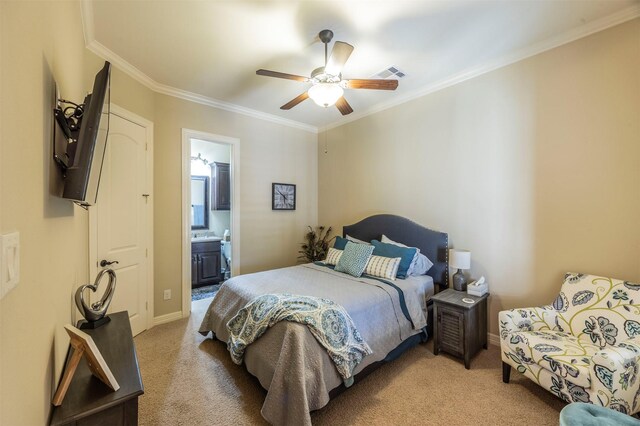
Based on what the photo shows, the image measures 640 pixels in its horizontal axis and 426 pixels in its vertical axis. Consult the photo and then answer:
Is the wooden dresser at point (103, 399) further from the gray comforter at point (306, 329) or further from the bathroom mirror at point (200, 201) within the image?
the bathroom mirror at point (200, 201)

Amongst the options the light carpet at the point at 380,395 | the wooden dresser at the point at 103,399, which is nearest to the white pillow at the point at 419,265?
the light carpet at the point at 380,395

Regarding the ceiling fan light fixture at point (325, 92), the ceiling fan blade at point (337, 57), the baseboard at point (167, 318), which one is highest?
the ceiling fan blade at point (337, 57)

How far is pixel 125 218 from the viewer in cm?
293

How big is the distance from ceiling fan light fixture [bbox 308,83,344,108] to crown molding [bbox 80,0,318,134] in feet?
5.86

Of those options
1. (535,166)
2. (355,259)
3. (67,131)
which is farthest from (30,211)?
(535,166)

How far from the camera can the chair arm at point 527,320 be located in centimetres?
219

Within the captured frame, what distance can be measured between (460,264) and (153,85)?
407 cm

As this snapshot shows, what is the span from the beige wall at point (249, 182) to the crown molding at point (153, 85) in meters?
0.07

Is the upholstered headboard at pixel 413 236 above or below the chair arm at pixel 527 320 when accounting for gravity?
above

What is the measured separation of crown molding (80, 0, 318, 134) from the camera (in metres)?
2.21

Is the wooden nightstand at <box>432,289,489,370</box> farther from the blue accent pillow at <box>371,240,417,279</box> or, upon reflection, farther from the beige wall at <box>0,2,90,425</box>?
the beige wall at <box>0,2,90,425</box>

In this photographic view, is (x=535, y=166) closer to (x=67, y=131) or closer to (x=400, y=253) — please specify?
(x=400, y=253)

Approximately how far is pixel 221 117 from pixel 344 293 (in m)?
3.05

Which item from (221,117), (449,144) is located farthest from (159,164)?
(449,144)
